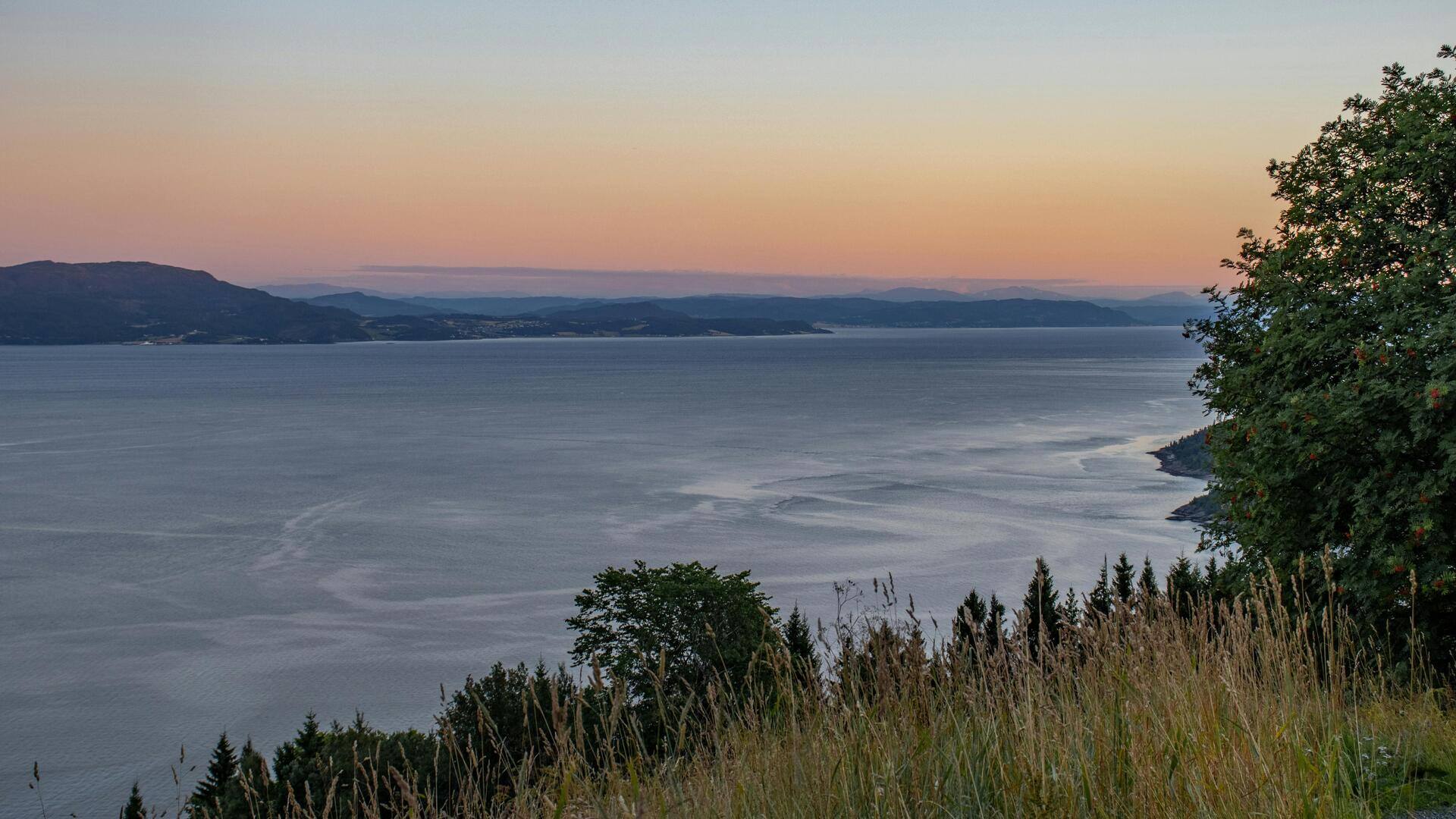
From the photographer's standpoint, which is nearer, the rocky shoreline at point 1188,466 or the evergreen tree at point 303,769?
the evergreen tree at point 303,769

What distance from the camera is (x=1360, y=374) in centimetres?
1273

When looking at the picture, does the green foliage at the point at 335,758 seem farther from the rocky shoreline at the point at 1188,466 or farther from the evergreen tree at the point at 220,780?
the rocky shoreline at the point at 1188,466

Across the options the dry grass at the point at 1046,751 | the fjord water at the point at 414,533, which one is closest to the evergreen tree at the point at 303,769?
the fjord water at the point at 414,533

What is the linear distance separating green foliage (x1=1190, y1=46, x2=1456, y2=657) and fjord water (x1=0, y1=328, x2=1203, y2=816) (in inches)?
205

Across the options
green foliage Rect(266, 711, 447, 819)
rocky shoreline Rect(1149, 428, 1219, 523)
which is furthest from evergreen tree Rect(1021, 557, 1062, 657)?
rocky shoreline Rect(1149, 428, 1219, 523)

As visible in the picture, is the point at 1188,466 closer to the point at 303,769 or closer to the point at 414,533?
the point at 414,533

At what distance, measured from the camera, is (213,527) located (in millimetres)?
58969

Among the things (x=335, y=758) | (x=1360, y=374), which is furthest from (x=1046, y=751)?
(x=335, y=758)

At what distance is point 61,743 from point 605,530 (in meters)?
29.1

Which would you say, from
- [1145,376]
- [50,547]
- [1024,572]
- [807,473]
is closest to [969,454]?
[807,473]

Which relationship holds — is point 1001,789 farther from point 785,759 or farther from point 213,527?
point 213,527

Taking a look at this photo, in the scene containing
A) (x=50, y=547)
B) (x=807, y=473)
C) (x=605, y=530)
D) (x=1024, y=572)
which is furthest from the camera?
(x=807, y=473)

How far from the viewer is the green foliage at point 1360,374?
12.5m

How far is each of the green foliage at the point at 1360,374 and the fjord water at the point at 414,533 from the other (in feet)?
17.1
